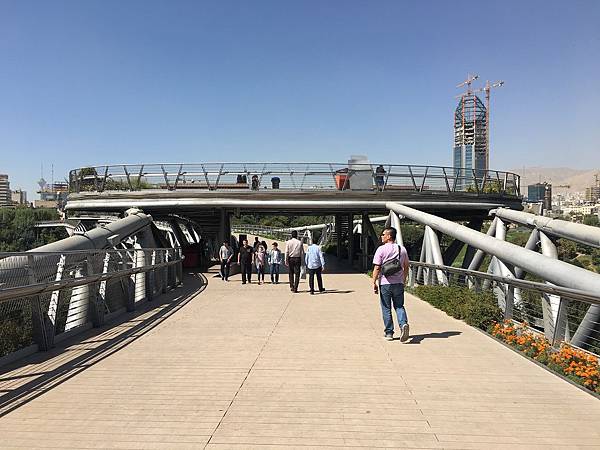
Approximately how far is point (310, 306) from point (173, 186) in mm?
11738

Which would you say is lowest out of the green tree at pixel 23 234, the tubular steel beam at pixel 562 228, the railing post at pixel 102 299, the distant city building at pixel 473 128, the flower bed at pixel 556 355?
the green tree at pixel 23 234

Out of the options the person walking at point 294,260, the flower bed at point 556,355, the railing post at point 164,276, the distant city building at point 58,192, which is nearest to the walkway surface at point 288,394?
the flower bed at point 556,355

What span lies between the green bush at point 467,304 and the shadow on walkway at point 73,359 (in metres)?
5.82

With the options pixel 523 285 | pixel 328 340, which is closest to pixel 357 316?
pixel 328 340

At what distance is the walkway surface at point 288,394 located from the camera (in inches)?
175

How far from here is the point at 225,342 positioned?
827 cm

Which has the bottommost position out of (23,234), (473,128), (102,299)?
(23,234)

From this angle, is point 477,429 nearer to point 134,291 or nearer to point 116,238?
point 134,291

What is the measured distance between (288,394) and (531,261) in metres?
6.44

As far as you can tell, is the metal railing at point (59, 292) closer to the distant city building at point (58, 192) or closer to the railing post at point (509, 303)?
the railing post at point (509, 303)

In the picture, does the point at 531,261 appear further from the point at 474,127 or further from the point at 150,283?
the point at 474,127

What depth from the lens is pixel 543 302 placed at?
27.2 feet

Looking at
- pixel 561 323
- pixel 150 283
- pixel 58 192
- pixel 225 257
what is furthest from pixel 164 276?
pixel 58 192

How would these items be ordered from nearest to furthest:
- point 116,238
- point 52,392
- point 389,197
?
point 52,392 → point 116,238 → point 389,197
